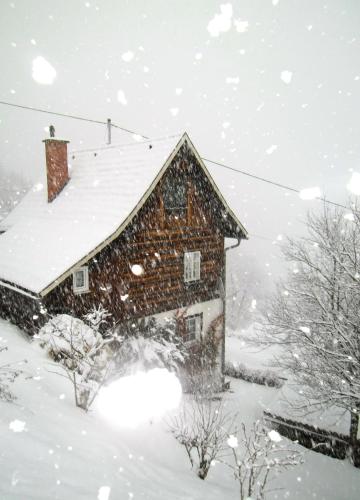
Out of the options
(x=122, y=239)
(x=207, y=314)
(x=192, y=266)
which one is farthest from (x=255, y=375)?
(x=122, y=239)

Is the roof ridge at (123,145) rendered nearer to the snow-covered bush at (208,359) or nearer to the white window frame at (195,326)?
the white window frame at (195,326)

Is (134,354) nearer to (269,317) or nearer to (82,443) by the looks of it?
(269,317)

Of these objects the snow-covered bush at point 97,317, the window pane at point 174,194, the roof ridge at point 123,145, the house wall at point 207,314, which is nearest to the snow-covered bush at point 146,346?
the house wall at point 207,314

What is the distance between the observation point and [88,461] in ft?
16.5

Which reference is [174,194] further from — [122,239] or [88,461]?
[88,461]

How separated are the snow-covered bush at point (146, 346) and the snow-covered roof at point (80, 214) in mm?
3016

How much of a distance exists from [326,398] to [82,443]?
556 centimetres

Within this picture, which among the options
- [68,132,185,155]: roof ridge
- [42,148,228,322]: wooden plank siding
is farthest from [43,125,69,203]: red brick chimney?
[42,148,228,322]: wooden plank siding

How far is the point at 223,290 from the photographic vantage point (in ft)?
51.0

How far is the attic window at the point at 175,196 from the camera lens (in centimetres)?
1288

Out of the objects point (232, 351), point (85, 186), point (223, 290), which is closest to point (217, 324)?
point (223, 290)

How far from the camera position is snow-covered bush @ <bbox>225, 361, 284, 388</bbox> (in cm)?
1703

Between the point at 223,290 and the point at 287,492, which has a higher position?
the point at 223,290

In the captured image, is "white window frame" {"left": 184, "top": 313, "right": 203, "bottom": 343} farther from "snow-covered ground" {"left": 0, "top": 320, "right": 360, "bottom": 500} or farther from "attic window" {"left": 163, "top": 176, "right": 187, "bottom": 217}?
"snow-covered ground" {"left": 0, "top": 320, "right": 360, "bottom": 500}
